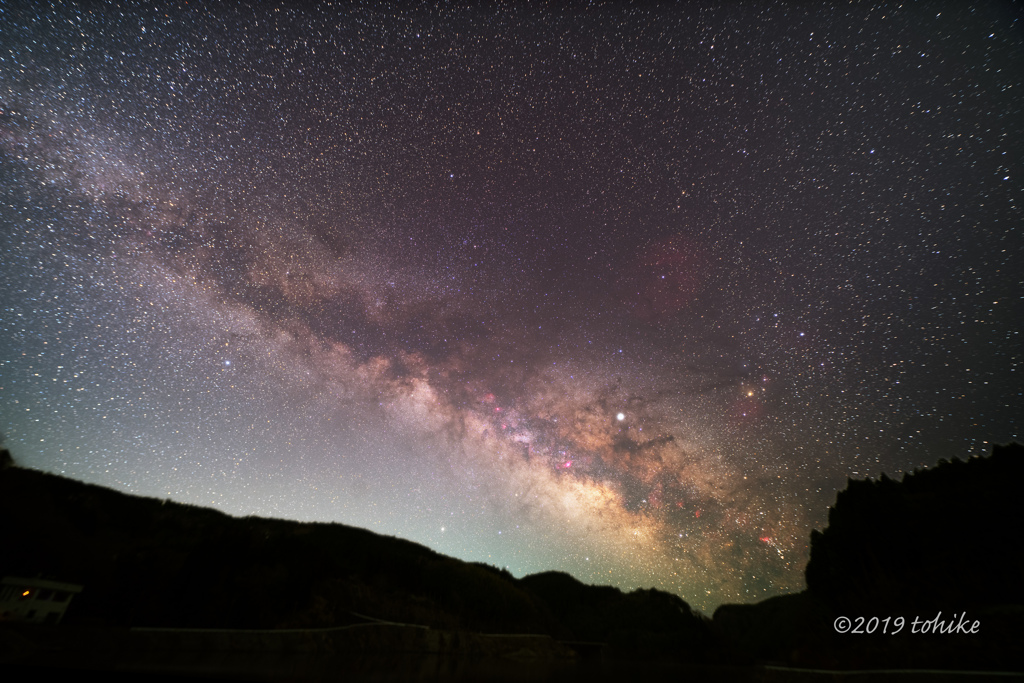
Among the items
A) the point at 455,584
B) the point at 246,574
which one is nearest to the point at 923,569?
the point at 455,584

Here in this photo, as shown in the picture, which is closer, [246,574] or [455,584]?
[246,574]

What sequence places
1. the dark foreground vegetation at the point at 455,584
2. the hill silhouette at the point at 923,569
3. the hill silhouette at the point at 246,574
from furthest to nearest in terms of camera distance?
the hill silhouette at the point at 246,574
the dark foreground vegetation at the point at 455,584
the hill silhouette at the point at 923,569

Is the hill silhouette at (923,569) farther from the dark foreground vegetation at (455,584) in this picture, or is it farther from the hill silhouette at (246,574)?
the hill silhouette at (246,574)

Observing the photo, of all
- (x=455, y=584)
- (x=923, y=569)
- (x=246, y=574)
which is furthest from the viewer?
(x=455, y=584)

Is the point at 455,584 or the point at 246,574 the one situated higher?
the point at 246,574

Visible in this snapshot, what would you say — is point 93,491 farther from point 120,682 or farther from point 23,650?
point 120,682

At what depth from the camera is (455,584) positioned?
4762 centimetres

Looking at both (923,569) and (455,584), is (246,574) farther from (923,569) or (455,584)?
(923,569)

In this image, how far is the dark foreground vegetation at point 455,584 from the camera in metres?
17.8

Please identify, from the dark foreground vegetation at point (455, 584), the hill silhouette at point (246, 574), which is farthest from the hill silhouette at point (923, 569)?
the hill silhouette at point (246, 574)

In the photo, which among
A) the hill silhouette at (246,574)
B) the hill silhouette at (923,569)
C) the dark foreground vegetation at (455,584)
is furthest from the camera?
the hill silhouette at (246,574)

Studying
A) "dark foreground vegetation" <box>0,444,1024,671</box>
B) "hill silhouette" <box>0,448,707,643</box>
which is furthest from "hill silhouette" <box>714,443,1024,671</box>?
"hill silhouette" <box>0,448,707,643</box>

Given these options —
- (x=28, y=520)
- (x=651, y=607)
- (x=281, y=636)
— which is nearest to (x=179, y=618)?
(x=281, y=636)

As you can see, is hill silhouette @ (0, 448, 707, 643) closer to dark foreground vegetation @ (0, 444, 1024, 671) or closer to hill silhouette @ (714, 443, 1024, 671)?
dark foreground vegetation @ (0, 444, 1024, 671)
